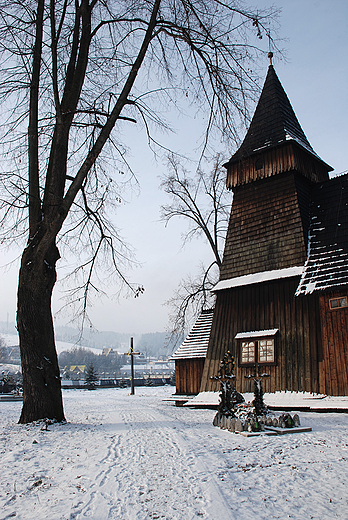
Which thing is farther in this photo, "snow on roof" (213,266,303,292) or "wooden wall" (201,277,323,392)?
"snow on roof" (213,266,303,292)

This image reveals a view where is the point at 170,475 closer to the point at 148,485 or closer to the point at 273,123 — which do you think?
the point at 148,485

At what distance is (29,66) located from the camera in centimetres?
1092

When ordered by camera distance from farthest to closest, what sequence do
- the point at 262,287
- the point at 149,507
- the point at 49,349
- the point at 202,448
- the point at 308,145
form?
the point at 308,145
the point at 262,287
the point at 49,349
the point at 202,448
the point at 149,507

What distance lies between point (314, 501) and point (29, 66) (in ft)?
38.5

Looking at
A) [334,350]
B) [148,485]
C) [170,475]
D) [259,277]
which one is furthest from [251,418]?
[259,277]

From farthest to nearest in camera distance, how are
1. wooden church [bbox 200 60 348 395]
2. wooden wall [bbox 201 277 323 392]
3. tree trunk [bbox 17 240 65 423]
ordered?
1. wooden wall [bbox 201 277 323 392]
2. wooden church [bbox 200 60 348 395]
3. tree trunk [bbox 17 240 65 423]

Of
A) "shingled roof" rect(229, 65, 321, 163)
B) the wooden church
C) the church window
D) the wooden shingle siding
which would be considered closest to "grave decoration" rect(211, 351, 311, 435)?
the wooden church

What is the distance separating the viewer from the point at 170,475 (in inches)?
204

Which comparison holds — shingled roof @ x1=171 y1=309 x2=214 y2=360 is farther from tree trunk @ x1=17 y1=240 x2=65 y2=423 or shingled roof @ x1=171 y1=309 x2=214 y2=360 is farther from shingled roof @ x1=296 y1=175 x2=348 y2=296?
tree trunk @ x1=17 y1=240 x2=65 y2=423

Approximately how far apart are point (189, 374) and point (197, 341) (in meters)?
1.64

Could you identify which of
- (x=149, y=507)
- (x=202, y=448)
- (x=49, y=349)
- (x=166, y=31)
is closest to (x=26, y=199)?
(x=49, y=349)

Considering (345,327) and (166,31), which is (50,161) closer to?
(166,31)

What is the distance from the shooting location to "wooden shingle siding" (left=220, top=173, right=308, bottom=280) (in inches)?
573

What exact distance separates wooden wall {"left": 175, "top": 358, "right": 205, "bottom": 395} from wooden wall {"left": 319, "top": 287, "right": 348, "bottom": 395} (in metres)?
7.60
